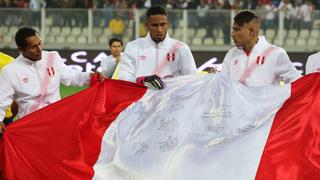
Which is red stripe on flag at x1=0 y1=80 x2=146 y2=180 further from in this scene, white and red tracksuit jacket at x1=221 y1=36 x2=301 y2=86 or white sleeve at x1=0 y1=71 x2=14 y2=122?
white and red tracksuit jacket at x1=221 y1=36 x2=301 y2=86

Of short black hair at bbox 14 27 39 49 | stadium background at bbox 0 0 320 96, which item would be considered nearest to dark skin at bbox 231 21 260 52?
short black hair at bbox 14 27 39 49

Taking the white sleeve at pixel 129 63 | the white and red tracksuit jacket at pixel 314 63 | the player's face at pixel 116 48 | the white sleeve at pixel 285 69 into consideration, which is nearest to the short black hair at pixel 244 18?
the white sleeve at pixel 285 69

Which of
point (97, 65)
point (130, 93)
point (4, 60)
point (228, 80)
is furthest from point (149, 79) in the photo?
point (97, 65)

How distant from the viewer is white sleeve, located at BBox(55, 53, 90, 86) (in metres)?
7.59

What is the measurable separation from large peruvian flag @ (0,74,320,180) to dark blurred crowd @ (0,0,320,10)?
14838mm

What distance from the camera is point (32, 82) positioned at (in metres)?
7.34

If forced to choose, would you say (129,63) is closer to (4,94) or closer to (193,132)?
(4,94)

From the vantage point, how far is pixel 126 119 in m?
6.84

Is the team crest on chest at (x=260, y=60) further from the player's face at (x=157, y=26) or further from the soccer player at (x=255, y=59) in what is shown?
the player's face at (x=157, y=26)

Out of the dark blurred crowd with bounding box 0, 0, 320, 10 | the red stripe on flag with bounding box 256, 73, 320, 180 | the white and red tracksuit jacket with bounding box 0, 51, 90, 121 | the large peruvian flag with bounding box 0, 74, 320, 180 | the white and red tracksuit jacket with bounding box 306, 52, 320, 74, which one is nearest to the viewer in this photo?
the red stripe on flag with bounding box 256, 73, 320, 180

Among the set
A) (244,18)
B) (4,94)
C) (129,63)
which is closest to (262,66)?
(244,18)

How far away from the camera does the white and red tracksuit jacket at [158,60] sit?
7.72 meters

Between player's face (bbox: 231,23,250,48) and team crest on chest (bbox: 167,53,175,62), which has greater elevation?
player's face (bbox: 231,23,250,48)

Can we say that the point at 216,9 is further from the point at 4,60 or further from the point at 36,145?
the point at 36,145
